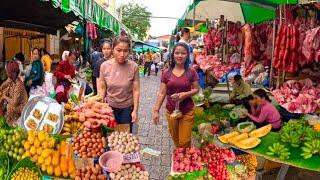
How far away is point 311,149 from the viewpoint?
4113mm

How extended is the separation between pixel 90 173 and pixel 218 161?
5.36 ft

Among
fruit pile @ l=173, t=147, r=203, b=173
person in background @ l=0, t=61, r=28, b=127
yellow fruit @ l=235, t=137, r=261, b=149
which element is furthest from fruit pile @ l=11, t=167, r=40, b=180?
person in background @ l=0, t=61, r=28, b=127

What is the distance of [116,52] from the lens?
196 inches

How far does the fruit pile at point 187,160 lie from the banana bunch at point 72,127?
50.1 inches

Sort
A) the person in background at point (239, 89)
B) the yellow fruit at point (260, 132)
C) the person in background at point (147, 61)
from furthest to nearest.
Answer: the person in background at point (147, 61) → the person in background at point (239, 89) → the yellow fruit at point (260, 132)

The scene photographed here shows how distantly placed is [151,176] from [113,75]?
1610mm

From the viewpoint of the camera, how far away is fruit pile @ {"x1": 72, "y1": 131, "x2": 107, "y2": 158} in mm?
3754

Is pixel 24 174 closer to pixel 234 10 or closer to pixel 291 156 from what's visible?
pixel 291 156

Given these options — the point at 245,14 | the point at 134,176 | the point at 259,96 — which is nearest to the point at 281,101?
the point at 259,96

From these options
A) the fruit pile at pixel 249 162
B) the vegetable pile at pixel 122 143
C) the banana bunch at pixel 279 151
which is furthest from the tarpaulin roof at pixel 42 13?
the banana bunch at pixel 279 151

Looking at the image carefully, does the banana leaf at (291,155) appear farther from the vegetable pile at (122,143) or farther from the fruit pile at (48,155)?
the fruit pile at (48,155)

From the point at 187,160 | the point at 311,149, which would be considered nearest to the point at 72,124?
the point at 187,160

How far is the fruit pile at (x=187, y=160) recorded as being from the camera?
15.3ft

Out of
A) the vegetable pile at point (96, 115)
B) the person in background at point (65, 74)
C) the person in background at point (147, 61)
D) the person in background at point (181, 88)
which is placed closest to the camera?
the vegetable pile at point (96, 115)
